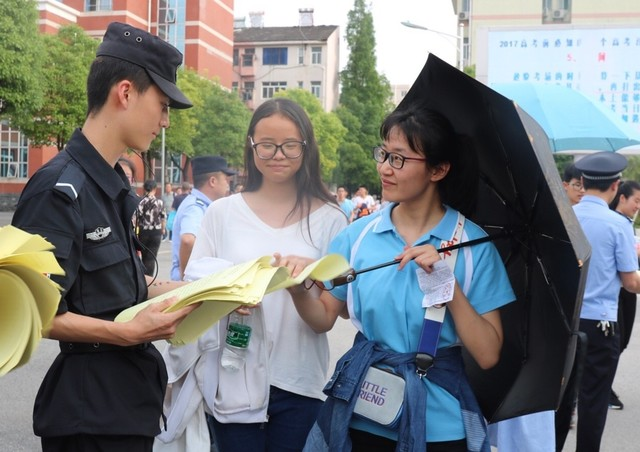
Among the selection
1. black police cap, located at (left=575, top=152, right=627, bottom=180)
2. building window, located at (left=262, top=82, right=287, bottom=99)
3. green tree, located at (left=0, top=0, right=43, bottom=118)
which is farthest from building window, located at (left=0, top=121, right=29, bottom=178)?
black police cap, located at (left=575, top=152, right=627, bottom=180)

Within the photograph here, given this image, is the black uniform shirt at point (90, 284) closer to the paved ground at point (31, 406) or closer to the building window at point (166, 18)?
the paved ground at point (31, 406)

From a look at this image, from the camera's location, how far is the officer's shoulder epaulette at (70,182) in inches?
76.5

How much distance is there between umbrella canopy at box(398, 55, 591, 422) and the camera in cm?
208

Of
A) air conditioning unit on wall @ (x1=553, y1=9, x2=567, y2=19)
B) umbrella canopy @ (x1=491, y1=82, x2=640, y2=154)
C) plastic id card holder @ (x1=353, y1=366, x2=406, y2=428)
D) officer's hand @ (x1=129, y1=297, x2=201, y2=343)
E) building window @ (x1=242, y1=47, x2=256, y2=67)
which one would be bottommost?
plastic id card holder @ (x1=353, y1=366, x2=406, y2=428)

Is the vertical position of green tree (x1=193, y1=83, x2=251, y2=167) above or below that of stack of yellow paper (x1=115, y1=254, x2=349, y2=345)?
above

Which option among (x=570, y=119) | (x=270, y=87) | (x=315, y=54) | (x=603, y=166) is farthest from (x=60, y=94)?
(x=315, y=54)

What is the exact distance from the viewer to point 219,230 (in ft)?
9.44

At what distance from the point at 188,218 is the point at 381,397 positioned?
13.4ft

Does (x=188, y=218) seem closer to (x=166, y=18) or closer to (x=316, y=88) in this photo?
(x=166, y=18)

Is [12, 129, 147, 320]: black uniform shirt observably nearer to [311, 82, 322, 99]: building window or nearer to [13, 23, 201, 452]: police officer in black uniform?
[13, 23, 201, 452]: police officer in black uniform

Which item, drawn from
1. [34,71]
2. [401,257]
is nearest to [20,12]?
[34,71]

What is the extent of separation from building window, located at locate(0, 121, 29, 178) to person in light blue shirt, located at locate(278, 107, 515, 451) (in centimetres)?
4524

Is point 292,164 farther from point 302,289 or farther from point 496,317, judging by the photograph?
point 496,317

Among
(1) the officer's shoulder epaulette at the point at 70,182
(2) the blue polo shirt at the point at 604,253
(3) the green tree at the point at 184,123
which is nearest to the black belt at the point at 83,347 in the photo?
(1) the officer's shoulder epaulette at the point at 70,182
